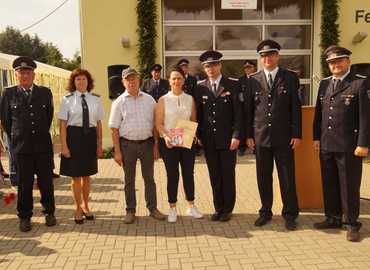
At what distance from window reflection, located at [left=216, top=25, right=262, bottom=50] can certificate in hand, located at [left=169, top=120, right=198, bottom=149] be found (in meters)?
7.37

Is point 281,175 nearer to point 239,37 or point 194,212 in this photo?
point 194,212

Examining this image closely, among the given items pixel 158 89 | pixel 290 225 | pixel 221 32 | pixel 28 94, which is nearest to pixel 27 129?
pixel 28 94

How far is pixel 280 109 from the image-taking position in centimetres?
511

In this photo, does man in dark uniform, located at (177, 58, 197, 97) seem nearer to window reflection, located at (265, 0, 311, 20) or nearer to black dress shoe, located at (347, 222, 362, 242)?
black dress shoe, located at (347, 222, 362, 242)

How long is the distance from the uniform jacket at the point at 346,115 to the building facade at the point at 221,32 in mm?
7094

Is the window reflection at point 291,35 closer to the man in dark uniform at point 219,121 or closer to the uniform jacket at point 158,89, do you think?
the uniform jacket at point 158,89

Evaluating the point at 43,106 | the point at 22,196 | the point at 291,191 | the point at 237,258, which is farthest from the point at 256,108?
the point at 22,196

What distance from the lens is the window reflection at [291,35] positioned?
12.3 m

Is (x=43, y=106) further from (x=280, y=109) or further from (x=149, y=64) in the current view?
(x=149, y=64)

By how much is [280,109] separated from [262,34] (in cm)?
760

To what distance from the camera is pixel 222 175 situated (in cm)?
553

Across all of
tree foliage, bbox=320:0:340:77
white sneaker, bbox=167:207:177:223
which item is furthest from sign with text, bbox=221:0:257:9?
white sneaker, bbox=167:207:177:223

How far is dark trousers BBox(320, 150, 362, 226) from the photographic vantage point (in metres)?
4.85

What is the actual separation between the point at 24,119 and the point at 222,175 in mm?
2486
